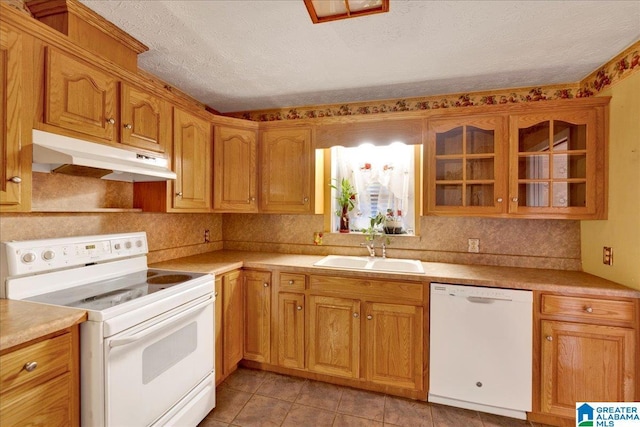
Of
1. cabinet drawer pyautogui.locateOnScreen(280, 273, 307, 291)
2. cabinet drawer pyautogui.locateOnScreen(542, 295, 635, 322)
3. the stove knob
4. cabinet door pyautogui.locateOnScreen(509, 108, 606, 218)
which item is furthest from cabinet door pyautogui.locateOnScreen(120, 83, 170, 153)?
cabinet drawer pyautogui.locateOnScreen(542, 295, 635, 322)

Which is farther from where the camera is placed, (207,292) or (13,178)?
(207,292)

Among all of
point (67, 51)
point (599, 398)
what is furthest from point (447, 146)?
point (67, 51)

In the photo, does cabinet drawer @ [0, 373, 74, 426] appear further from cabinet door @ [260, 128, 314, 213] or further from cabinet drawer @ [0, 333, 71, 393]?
cabinet door @ [260, 128, 314, 213]

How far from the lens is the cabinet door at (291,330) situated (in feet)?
7.43

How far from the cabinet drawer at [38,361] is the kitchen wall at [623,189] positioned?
2.89 meters

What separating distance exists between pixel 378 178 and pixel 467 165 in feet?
2.65

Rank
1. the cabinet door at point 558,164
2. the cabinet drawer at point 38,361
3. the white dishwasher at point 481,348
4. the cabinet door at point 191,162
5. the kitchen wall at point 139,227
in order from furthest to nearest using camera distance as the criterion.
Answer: the cabinet door at point 191,162
the cabinet door at point 558,164
the white dishwasher at point 481,348
the kitchen wall at point 139,227
the cabinet drawer at point 38,361

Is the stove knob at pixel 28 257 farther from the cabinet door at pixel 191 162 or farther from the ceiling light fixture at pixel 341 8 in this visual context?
the ceiling light fixture at pixel 341 8

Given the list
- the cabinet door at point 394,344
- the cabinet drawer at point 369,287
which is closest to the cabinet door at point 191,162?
the cabinet drawer at point 369,287

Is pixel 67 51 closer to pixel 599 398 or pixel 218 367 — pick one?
pixel 218 367

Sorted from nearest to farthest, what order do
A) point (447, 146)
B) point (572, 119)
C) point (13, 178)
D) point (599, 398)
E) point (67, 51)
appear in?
1. point (13, 178)
2. point (67, 51)
3. point (599, 398)
4. point (572, 119)
5. point (447, 146)

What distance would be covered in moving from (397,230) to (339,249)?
1.85 ft

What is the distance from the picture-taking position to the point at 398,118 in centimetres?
236

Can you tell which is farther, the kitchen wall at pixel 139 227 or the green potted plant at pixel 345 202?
the green potted plant at pixel 345 202
